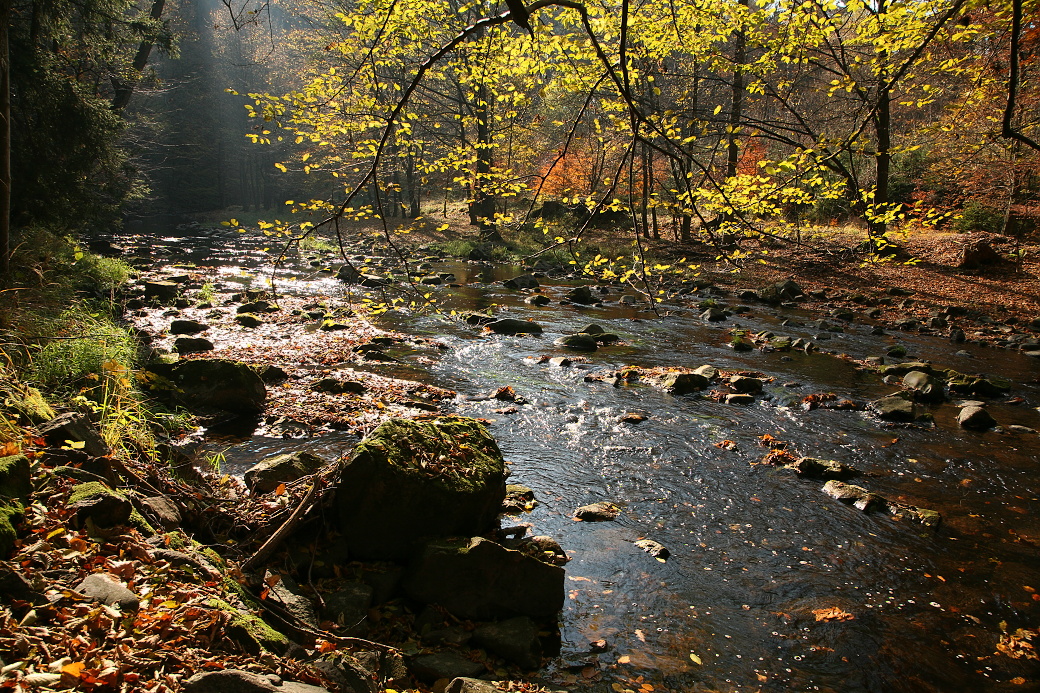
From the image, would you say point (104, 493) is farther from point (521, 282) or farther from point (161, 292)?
point (521, 282)

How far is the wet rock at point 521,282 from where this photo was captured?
1820 cm

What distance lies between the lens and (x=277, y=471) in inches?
195

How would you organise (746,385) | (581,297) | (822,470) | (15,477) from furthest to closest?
1. (581,297)
2. (746,385)
3. (822,470)
4. (15,477)

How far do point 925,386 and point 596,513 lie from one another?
6.56 m

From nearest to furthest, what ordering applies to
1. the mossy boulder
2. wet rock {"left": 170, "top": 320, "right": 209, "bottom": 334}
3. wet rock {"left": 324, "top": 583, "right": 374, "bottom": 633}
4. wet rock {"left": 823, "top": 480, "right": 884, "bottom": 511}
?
wet rock {"left": 324, "top": 583, "right": 374, "bottom": 633} < the mossy boulder < wet rock {"left": 823, "top": 480, "right": 884, "bottom": 511} < wet rock {"left": 170, "top": 320, "right": 209, "bottom": 334}

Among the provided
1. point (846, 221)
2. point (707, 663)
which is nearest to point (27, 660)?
point (707, 663)

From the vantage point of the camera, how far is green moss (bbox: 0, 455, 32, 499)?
2.78 metres

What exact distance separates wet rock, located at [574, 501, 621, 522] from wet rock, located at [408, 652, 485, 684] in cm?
219

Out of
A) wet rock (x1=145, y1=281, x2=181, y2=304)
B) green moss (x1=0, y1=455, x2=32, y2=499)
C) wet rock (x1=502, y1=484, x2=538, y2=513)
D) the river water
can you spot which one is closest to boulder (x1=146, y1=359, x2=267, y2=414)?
the river water

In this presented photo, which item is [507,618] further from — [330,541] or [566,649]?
[330,541]

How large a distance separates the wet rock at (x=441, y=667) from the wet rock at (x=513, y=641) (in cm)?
21

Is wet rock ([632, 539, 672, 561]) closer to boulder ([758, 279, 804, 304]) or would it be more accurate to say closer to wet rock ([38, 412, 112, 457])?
wet rock ([38, 412, 112, 457])

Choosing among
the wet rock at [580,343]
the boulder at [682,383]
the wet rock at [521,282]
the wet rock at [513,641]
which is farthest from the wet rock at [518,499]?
the wet rock at [521,282]

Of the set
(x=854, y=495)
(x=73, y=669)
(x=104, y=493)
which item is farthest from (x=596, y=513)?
(x=73, y=669)
